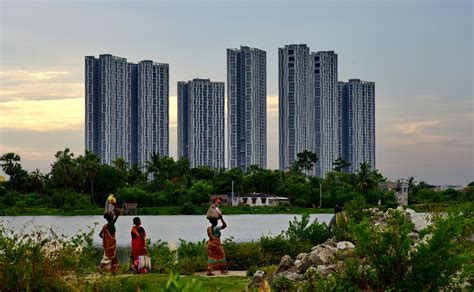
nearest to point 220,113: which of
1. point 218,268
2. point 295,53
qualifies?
point 295,53

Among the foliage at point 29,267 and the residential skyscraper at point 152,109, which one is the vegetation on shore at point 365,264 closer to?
the foliage at point 29,267

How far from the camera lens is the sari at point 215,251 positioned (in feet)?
52.4

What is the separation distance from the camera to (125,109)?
129 meters

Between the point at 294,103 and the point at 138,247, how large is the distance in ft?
370

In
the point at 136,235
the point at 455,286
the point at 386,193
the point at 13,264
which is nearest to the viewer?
the point at 455,286

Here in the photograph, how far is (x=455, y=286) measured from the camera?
9.62 m

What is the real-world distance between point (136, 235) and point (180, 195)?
60.7 m

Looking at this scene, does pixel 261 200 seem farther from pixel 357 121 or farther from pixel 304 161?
pixel 357 121

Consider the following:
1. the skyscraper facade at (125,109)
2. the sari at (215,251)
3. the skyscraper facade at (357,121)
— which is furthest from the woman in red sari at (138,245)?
the skyscraper facade at (357,121)

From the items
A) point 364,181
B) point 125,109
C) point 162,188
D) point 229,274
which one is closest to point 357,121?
point 125,109

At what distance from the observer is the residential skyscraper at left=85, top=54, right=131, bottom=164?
400ft

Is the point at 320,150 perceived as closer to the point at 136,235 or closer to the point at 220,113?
the point at 220,113

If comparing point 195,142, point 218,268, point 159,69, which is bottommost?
point 218,268

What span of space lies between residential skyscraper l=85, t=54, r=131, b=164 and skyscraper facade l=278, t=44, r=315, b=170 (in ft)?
85.4
